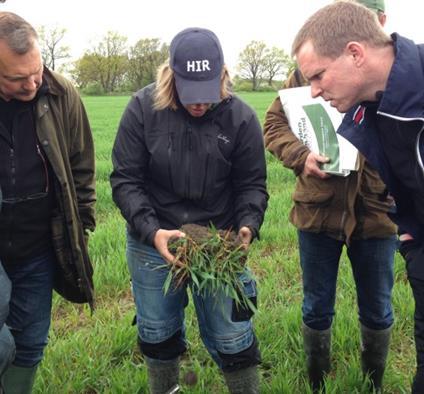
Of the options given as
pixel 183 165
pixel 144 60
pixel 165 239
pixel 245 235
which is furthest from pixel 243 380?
pixel 144 60

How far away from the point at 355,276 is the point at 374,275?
0.41 ft

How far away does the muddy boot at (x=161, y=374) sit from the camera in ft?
9.49

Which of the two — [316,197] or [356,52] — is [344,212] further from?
[356,52]

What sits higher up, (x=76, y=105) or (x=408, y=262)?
(x=76, y=105)

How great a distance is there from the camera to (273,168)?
32.9 feet

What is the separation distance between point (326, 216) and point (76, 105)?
136 centimetres

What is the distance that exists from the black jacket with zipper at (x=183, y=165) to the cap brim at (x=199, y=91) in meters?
0.15

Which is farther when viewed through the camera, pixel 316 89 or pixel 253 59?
pixel 253 59

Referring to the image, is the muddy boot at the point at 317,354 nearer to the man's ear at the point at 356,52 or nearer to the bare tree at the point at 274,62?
the man's ear at the point at 356,52

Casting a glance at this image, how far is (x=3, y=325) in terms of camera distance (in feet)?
7.39

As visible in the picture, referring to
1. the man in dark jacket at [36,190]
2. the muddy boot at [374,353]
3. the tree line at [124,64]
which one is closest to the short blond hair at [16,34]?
the man in dark jacket at [36,190]

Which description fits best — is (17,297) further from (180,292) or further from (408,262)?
(408,262)

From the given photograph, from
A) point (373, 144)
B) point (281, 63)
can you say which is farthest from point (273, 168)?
point (281, 63)

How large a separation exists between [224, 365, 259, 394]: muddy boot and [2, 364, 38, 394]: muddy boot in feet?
3.24
